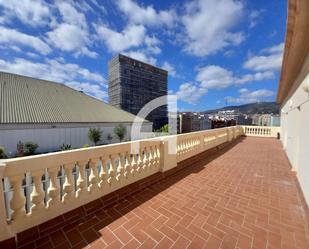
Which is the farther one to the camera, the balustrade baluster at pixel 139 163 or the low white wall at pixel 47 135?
the low white wall at pixel 47 135

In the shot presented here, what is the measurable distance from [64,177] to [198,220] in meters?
2.02

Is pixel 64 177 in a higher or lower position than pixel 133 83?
lower

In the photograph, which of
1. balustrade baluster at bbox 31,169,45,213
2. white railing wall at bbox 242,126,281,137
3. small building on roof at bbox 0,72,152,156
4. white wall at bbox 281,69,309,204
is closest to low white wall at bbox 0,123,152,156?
small building on roof at bbox 0,72,152,156

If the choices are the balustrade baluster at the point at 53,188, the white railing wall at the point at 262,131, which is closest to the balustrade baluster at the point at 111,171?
the balustrade baluster at the point at 53,188

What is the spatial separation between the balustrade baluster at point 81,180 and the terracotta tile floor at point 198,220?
386 millimetres

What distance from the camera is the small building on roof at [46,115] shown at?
53.0 feet

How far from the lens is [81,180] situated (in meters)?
2.28

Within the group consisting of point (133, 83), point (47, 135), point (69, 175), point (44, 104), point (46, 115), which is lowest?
point (47, 135)

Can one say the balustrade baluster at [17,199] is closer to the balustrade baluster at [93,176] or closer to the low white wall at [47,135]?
the balustrade baluster at [93,176]

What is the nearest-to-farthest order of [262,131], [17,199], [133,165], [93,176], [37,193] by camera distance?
[17,199] < [37,193] < [93,176] < [133,165] < [262,131]

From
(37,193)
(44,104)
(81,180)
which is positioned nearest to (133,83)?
(44,104)

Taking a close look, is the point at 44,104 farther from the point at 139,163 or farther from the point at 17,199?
the point at 17,199

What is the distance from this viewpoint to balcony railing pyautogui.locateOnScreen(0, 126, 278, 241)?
5.54 feet

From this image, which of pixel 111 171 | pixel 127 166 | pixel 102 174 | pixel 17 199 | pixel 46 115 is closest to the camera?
pixel 17 199
